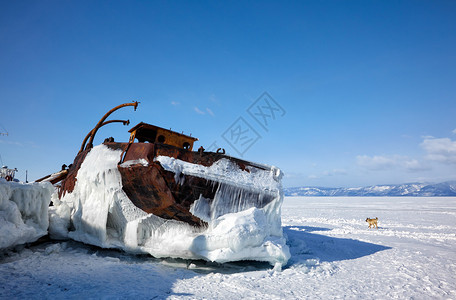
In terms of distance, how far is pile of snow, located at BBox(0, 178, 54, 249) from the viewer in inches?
194

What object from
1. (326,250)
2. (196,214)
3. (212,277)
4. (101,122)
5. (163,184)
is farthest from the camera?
(101,122)

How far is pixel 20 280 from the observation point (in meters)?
4.18

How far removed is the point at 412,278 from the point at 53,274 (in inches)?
261

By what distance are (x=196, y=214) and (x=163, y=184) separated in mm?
925

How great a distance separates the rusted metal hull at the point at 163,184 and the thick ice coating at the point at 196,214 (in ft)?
0.42

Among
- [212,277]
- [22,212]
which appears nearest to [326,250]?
[212,277]

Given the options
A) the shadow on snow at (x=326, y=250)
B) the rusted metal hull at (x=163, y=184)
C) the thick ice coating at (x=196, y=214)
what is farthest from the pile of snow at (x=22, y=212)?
the shadow on snow at (x=326, y=250)

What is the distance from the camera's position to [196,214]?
5.55 m

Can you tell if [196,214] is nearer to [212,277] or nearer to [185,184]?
[185,184]

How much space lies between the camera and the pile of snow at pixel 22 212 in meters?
4.93

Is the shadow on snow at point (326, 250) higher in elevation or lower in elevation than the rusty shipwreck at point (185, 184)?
lower

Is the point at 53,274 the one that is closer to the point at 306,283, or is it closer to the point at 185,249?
the point at 185,249

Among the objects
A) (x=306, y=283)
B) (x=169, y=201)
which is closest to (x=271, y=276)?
(x=306, y=283)

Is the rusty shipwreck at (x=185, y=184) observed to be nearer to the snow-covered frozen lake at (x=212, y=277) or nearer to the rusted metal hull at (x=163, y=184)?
the rusted metal hull at (x=163, y=184)
